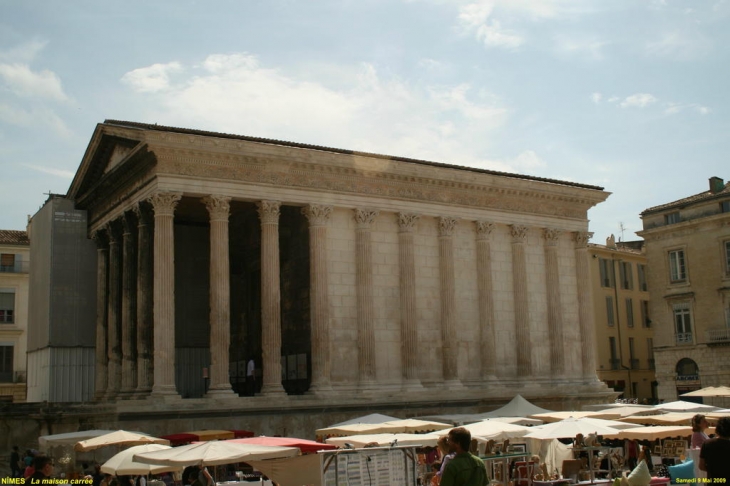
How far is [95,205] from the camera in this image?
37.4 m

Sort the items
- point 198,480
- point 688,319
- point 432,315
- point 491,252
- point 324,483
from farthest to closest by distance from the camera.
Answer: point 688,319 < point 491,252 < point 432,315 < point 198,480 < point 324,483

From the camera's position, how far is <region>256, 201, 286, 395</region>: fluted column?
101 feet

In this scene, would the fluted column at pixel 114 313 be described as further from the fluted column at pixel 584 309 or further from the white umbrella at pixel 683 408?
the white umbrella at pixel 683 408

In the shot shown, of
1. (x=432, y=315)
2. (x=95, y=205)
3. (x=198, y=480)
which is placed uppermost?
(x=95, y=205)

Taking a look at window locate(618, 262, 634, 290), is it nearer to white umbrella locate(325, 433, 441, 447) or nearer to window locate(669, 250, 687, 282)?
window locate(669, 250, 687, 282)

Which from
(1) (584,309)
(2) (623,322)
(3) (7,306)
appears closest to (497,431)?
(1) (584,309)

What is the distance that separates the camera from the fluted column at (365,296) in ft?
107

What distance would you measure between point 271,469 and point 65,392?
934 inches

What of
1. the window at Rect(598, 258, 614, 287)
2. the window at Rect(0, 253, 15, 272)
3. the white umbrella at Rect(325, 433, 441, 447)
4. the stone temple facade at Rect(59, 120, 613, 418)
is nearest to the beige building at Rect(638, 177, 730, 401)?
the window at Rect(598, 258, 614, 287)

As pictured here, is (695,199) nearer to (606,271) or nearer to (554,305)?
(606,271)

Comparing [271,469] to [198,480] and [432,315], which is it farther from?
[432,315]

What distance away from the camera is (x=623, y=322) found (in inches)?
2333

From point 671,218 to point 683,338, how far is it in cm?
693

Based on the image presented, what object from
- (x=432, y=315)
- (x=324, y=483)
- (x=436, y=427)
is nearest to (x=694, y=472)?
(x=324, y=483)
